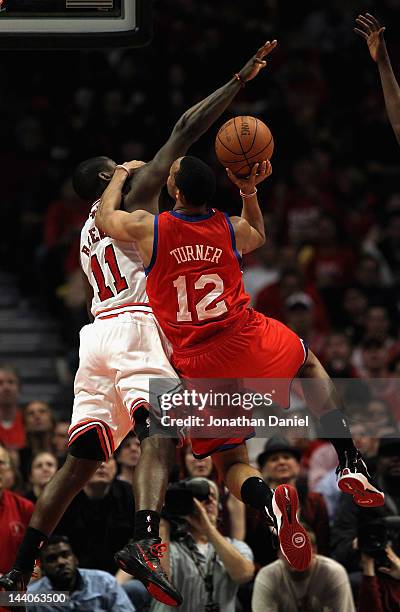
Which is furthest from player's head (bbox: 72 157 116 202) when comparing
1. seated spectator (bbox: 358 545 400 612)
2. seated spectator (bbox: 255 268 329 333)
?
seated spectator (bbox: 255 268 329 333)

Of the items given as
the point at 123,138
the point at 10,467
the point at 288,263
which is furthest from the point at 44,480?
the point at 123,138

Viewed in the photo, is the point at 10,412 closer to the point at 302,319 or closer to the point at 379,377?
the point at 302,319

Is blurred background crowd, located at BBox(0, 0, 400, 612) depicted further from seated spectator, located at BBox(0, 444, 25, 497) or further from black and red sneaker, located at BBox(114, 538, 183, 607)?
black and red sneaker, located at BBox(114, 538, 183, 607)

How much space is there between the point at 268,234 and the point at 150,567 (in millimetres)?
6921

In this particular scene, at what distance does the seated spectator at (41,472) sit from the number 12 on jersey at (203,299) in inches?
91.1

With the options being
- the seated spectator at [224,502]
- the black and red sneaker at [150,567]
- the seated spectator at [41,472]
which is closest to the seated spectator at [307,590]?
the seated spectator at [224,502]

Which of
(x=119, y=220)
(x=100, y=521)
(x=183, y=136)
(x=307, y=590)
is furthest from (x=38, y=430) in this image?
(x=183, y=136)

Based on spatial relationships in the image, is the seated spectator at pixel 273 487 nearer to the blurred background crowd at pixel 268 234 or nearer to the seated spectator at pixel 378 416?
the blurred background crowd at pixel 268 234

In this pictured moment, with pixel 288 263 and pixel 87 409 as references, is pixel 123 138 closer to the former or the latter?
pixel 288 263

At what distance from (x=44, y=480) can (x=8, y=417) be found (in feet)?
4.98

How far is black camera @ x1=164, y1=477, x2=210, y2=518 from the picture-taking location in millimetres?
7938

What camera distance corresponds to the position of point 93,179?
710cm

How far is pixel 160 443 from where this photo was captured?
254 inches

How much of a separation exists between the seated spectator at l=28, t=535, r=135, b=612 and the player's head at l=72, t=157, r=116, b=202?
7.25 feet
